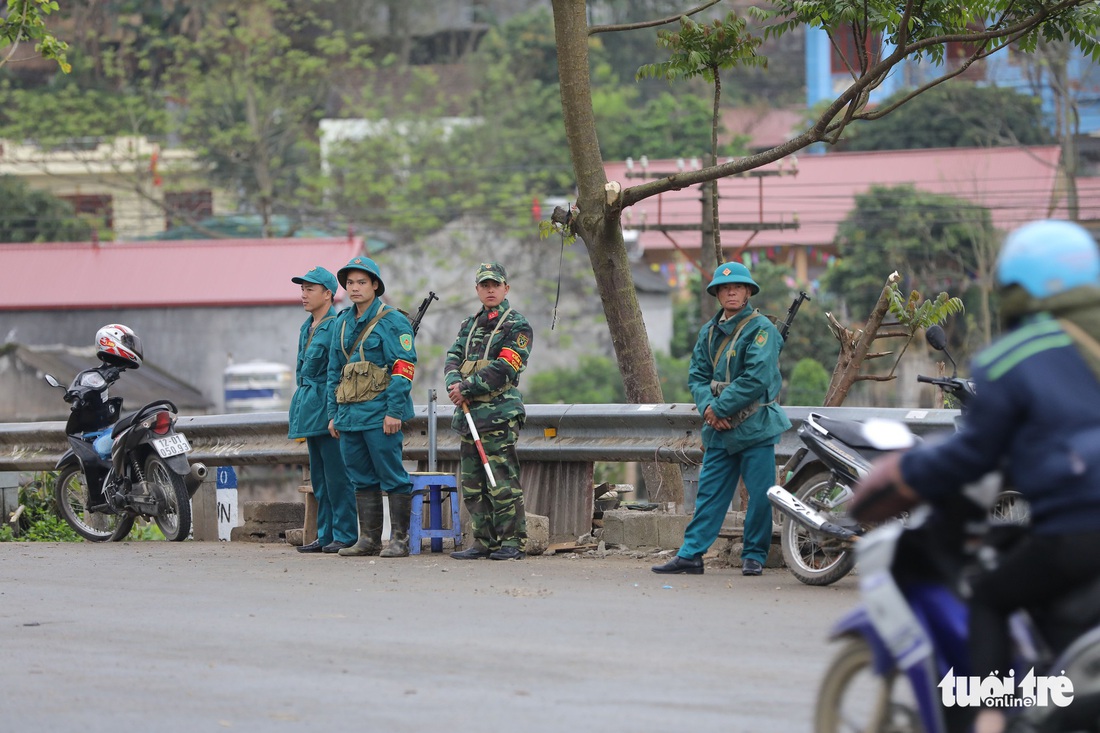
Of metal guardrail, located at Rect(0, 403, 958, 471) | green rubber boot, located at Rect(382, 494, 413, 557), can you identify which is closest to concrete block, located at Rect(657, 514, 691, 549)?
metal guardrail, located at Rect(0, 403, 958, 471)

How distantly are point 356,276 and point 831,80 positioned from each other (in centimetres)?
5059

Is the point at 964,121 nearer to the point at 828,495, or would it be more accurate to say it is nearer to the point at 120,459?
the point at 120,459

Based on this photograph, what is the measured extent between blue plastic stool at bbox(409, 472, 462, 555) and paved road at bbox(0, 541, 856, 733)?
22.8 inches

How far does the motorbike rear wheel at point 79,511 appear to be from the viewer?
12.6m

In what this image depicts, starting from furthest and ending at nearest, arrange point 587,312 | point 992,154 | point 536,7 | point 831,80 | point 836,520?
point 536,7 < point 831,80 < point 992,154 < point 587,312 < point 836,520

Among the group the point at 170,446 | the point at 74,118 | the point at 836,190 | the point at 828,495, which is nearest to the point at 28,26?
the point at 170,446

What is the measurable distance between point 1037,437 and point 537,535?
689 cm

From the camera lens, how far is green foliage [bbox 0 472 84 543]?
13886mm

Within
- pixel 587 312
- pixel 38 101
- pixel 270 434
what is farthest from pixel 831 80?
pixel 270 434

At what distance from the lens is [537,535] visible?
1073cm

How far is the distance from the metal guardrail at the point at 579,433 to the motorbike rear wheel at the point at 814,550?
0.75 meters

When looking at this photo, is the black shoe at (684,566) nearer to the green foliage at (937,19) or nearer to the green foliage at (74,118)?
the green foliage at (937,19)

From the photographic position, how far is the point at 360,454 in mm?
10602

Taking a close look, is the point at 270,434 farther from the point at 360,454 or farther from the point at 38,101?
the point at 38,101
